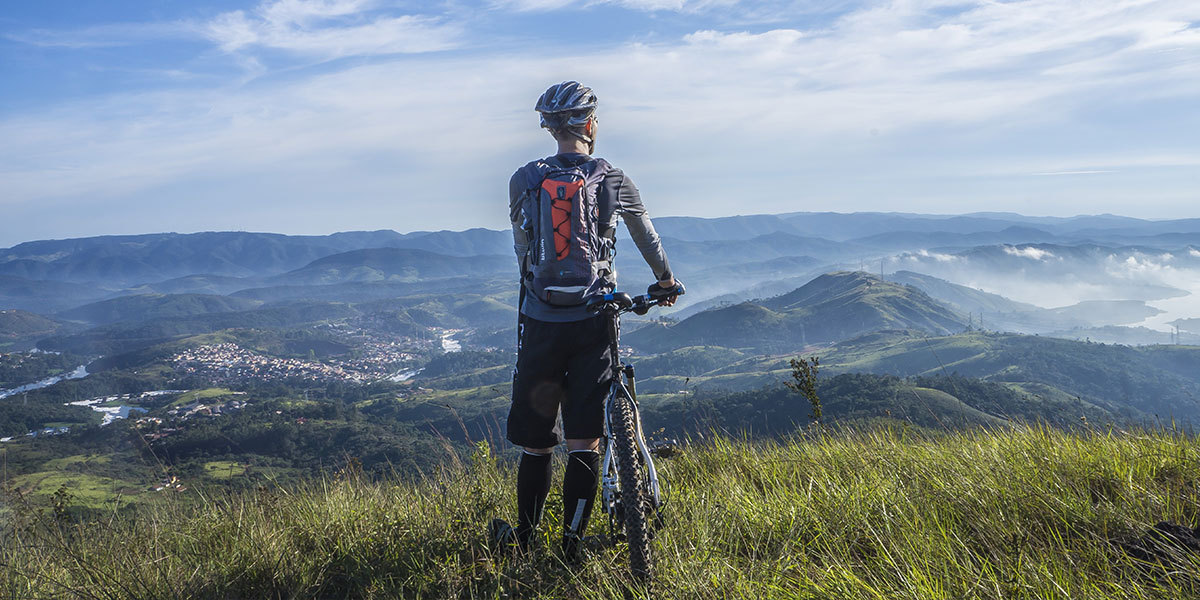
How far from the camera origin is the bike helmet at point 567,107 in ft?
12.0

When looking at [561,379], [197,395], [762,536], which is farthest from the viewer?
[197,395]

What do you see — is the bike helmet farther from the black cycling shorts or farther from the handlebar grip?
the black cycling shorts

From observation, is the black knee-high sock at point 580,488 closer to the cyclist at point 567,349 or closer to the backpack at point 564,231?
the cyclist at point 567,349

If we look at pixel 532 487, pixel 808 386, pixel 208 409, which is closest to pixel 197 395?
pixel 208 409

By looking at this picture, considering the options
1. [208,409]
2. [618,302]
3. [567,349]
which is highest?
[618,302]

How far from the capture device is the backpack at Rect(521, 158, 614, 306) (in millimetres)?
3523

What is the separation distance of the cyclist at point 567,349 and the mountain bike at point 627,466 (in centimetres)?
9

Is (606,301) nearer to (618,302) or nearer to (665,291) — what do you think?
(618,302)

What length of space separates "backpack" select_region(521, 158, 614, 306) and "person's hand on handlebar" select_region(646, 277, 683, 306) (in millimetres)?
345

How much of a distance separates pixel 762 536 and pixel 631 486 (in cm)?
78

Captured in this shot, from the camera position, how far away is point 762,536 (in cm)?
339

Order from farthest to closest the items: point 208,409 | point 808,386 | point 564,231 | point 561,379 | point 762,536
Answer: point 208,409
point 808,386
point 561,379
point 564,231
point 762,536

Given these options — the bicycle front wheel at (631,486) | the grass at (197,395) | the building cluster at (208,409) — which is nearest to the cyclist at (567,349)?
the bicycle front wheel at (631,486)

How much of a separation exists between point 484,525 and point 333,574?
87cm
